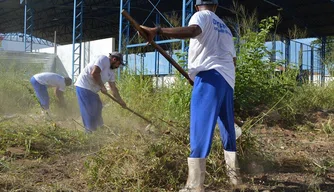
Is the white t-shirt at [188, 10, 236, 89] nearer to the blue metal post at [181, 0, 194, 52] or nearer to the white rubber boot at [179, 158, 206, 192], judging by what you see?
the white rubber boot at [179, 158, 206, 192]

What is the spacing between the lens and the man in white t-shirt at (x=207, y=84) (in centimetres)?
223

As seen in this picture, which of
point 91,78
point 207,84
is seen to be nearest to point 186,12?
point 91,78

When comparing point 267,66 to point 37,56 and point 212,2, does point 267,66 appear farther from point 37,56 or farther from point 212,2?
point 37,56

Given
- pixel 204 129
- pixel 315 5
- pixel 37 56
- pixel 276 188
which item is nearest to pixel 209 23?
pixel 204 129

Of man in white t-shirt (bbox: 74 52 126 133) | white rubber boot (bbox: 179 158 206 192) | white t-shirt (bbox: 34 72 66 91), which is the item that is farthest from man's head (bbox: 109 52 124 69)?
white rubber boot (bbox: 179 158 206 192)

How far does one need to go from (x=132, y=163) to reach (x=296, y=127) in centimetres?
301

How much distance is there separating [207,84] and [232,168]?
0.68 m

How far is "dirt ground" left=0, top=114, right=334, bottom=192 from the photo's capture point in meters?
2.43

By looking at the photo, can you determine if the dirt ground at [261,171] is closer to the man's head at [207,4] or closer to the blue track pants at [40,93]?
the man's head at [207,4]

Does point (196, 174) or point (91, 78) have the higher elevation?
point (91, 78)

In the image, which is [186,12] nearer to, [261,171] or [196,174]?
[261,171]

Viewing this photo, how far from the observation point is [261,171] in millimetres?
2834

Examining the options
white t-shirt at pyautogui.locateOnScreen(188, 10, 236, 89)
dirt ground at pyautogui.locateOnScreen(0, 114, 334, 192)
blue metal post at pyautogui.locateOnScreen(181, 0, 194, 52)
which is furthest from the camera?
blue metal post at pyautogui.locateOnScreen(181, 0, 194, 52)

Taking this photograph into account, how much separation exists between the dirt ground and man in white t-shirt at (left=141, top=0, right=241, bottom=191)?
0.29m
